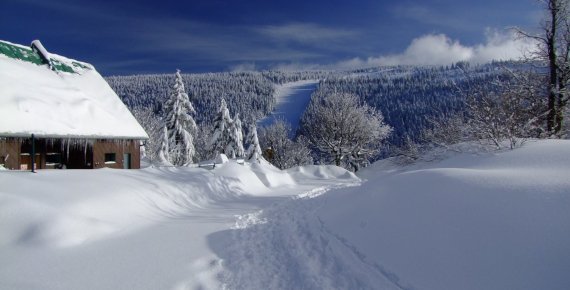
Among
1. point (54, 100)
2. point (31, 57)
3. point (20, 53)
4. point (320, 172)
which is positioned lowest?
point (320, 172)

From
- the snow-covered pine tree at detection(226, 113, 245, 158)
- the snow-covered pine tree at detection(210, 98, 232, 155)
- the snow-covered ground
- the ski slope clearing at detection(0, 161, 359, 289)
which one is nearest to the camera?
the snow-covered ground

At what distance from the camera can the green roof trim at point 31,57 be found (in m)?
17.3

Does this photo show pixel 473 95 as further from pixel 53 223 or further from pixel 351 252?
pixel 53 223

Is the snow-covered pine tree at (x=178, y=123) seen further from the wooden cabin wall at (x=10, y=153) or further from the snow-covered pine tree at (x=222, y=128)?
the wooden cabin wall at (x=10, y=153)

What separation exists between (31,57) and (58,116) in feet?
16.7

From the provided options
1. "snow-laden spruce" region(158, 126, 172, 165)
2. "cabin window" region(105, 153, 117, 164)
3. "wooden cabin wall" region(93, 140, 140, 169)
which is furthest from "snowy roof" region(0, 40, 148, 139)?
"snow-laden spruce" region(158, 126, 172, 165)

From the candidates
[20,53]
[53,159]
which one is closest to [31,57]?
[20,53]

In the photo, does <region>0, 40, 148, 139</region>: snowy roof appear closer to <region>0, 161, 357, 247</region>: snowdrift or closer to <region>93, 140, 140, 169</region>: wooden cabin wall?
<region>93, 140, 140, 169</region>: wooden cabin wall

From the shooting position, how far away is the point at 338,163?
3631 centimetres

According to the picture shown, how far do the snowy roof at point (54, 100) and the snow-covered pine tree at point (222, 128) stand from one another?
21.8 metres

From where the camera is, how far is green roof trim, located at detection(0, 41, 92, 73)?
1733 cm

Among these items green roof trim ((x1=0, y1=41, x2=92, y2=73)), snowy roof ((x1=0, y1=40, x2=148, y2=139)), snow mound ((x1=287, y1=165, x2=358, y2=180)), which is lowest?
snow mound ((x1=287, y1=165, x2=358, y2=180))

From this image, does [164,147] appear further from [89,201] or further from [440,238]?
[440,238]

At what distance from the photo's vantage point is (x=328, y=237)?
809cm
